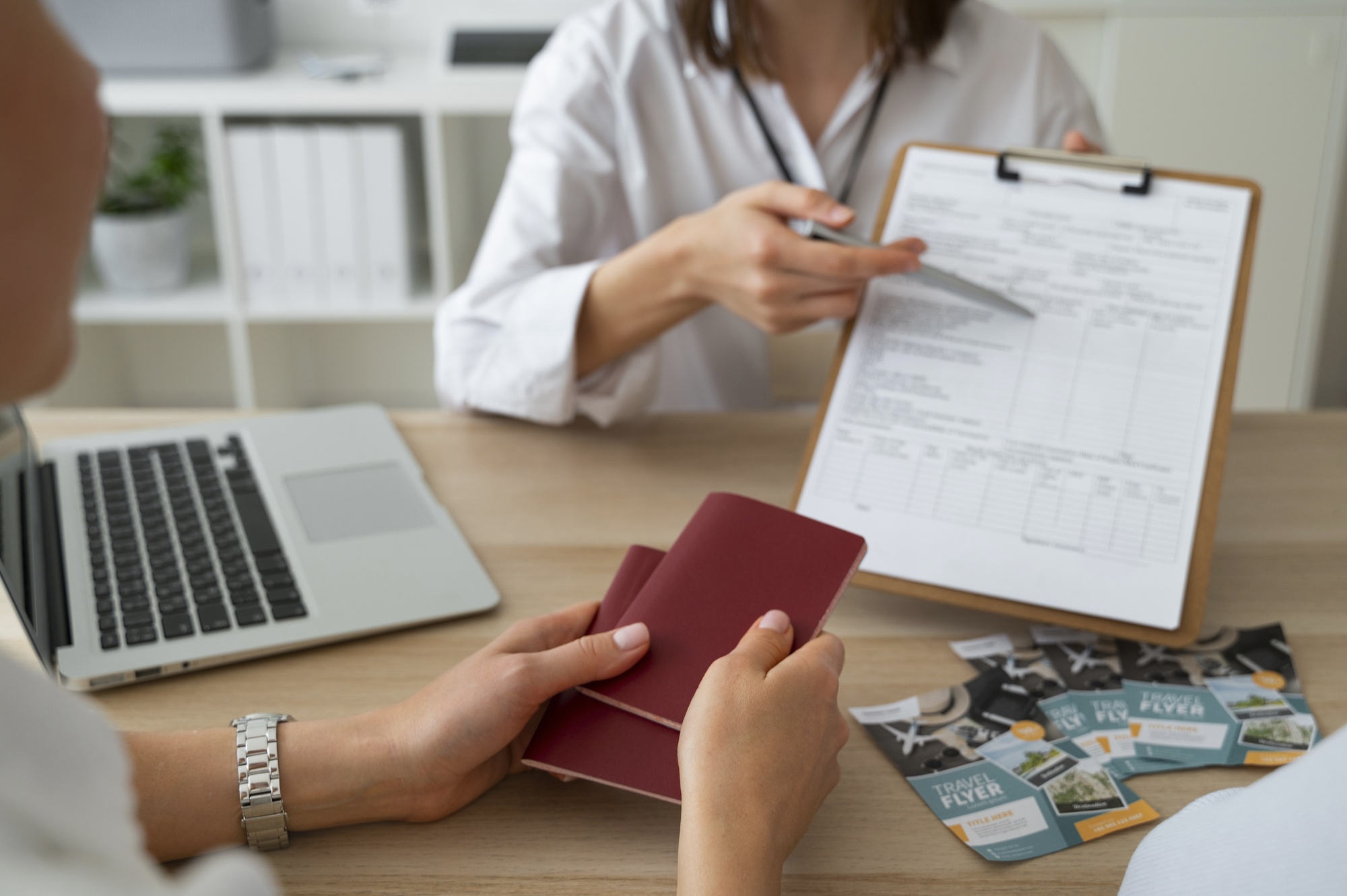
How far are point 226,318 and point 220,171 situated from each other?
0.31 meters

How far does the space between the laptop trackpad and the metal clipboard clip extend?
547mm

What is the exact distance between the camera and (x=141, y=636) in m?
0.71

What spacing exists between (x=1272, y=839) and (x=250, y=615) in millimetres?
611

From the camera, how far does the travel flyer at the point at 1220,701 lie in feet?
2.09

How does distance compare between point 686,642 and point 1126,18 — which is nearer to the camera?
point 686,642

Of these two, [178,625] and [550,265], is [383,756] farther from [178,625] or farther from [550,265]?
[550,265]

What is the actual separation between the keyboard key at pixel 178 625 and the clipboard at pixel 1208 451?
43 centimetres

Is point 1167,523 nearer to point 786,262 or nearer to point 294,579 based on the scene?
point 786,262

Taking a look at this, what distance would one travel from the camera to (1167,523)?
29.9 inches

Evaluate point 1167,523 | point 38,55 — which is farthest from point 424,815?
point 1167,523

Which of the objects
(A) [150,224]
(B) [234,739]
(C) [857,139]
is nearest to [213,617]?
(B) [234,739]

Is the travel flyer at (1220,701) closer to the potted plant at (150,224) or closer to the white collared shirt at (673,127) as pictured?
the white collared shirt at (673,127)

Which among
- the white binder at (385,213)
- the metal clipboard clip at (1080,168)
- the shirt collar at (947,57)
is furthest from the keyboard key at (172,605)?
the white binder at (385,213)

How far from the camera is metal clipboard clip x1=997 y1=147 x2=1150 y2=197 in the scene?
848 mm
